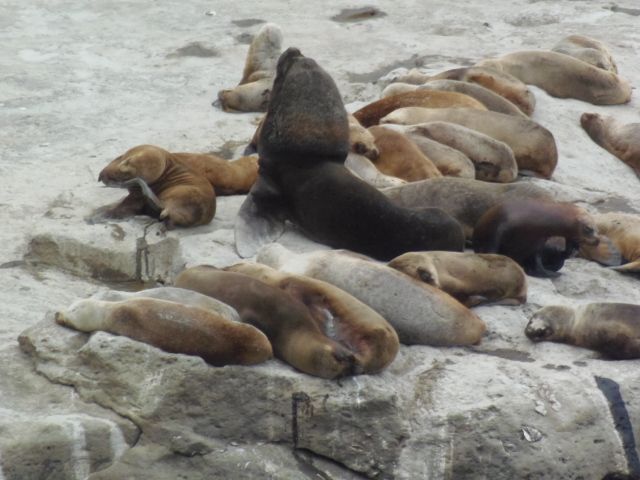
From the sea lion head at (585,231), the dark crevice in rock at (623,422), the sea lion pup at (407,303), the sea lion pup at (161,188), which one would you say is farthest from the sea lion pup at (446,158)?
the dark crevice in rock at (623,422)

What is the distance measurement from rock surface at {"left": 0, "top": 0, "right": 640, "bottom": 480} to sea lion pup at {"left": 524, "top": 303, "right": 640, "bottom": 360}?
0.21 ft

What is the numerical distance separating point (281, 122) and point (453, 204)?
1.24m

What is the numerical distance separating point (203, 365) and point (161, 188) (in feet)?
8.72

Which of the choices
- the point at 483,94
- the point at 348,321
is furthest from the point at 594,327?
the point at 483,94

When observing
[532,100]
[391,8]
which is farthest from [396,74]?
[391,8]

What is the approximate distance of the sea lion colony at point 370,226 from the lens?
381 cm

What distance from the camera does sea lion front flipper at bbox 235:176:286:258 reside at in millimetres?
5250

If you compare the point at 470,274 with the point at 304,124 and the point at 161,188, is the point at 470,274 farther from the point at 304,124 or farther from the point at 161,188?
the point at 161,188

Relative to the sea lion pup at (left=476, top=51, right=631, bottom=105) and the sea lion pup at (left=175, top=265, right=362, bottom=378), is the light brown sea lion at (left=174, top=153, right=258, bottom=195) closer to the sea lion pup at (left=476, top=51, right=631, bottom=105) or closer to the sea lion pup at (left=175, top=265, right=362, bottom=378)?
the sea lion pup at (left=175, top=265, right=362, bottom=378)

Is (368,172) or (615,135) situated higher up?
(368,172)

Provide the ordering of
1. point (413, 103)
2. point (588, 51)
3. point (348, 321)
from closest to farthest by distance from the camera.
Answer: point (348, 321) → point (413, 103) → point (588, 51)

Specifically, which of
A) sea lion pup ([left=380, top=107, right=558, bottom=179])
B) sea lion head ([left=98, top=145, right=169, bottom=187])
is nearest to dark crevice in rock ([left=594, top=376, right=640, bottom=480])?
sea lion pup ([left=380, top=107, right=558, bottom=179])

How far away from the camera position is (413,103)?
744cm

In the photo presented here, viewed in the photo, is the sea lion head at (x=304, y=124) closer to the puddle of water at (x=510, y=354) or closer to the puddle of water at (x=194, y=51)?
the puddle of water at (x=510, y=354)
